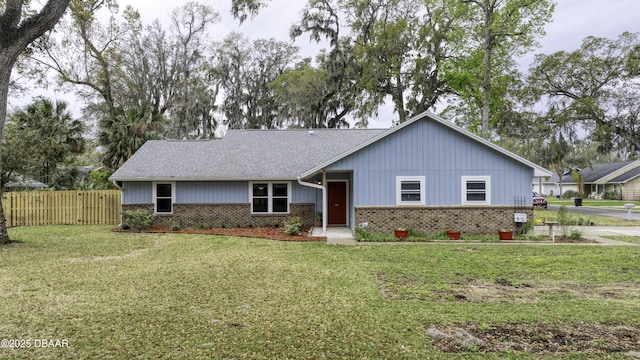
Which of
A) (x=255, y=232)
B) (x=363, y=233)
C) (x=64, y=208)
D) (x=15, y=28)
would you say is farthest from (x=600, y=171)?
(x=15, y=28)

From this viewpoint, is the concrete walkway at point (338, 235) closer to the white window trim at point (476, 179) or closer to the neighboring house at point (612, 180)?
the white window trim at point (476, 179)

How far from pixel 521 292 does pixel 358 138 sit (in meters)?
13.1

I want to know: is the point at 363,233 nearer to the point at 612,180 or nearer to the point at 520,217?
the point at 520,217

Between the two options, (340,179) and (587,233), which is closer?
(587,233)

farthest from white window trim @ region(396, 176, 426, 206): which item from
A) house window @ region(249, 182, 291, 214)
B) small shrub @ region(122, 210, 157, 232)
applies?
small shrub @ region(122, 210, 157, 232)

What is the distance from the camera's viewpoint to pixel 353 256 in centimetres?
958

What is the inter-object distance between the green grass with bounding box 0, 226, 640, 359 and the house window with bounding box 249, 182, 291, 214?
206 inches

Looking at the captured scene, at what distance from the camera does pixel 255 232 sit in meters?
14.1

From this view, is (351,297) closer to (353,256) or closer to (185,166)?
(353,256)

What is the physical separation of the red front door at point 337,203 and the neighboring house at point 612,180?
44655 millimetres

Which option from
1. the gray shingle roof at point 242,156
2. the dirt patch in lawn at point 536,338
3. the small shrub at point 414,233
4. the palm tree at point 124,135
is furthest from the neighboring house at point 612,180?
the palm tree at point 124,135

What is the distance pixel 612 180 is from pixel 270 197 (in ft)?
161

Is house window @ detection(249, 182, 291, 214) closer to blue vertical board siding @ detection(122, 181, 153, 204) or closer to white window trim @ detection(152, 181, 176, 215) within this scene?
white window trim @ detection(152, 181, 176, 215)

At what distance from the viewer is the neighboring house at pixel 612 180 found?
4244 cm
